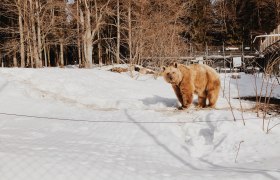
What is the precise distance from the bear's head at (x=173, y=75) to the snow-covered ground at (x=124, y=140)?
816 mm

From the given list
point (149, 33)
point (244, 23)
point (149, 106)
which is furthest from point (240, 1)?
point (149, 106)

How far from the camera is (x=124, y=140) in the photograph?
22.1 ft

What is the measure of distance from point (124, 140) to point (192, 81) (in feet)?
10.4

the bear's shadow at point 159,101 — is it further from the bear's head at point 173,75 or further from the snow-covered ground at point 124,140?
the bear's head at point 173,75

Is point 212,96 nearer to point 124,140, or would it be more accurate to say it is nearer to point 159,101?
point 159,101

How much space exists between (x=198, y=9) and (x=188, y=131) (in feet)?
152

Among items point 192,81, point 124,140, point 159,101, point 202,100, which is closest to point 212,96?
point 202,100

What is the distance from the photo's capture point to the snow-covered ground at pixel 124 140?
449cm

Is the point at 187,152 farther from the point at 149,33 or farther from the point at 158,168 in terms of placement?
the point at 149,33

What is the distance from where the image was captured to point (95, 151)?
18.5 feet

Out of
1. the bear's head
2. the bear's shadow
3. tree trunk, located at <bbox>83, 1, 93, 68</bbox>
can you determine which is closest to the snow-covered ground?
the bear's shadow

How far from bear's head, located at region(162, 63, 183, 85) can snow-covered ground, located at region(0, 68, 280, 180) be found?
816mm

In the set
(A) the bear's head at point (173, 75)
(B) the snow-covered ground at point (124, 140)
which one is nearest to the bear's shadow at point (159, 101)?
(B) the snow-covered ground at point (124, 140)

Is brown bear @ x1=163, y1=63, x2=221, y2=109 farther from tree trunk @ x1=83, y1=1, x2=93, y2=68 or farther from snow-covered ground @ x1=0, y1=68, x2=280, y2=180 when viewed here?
tree trunk @ x1=83, y1=1, x2=93, y2=68
